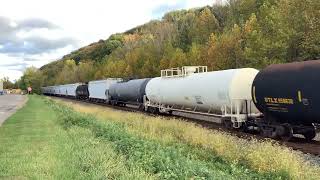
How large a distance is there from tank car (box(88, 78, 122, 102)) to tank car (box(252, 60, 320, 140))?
39.3 m

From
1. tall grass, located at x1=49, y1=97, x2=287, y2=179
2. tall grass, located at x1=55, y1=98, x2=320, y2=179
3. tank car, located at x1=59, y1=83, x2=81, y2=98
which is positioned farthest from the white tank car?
tank car, located at x1=59, y1=83, x2=81, y2=98

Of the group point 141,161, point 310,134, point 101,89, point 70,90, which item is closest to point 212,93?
point 310,134

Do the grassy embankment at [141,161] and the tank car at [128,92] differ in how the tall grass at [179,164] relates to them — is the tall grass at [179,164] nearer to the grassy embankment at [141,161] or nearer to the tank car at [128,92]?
the grassy embankment at [141,161]

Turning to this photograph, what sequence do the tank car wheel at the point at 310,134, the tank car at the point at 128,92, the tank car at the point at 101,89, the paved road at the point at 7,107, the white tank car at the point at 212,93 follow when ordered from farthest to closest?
the tank car at the point at 101,89
the tank car at the point at 128,92
the paved road at the point at 7,107
the white tank car at the point at 212,93
the tank car wheel at the point at 310,134

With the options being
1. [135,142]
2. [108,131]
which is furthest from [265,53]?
[135,142]

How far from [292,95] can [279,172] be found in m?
6.78

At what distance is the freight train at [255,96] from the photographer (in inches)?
697

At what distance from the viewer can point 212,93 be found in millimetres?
25703

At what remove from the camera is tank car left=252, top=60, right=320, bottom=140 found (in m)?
17.3

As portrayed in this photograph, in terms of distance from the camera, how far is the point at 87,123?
25.4 meters

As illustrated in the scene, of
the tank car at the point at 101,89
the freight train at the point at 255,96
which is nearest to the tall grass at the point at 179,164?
the freight train at the point at 255,96

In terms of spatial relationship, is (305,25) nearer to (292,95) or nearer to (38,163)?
(292,95)

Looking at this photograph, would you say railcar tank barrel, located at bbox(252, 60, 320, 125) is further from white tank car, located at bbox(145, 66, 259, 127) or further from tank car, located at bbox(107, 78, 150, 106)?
tank car, located at bbox(107, 78, 150, 106)

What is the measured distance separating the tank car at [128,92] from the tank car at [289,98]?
72.7 feet
